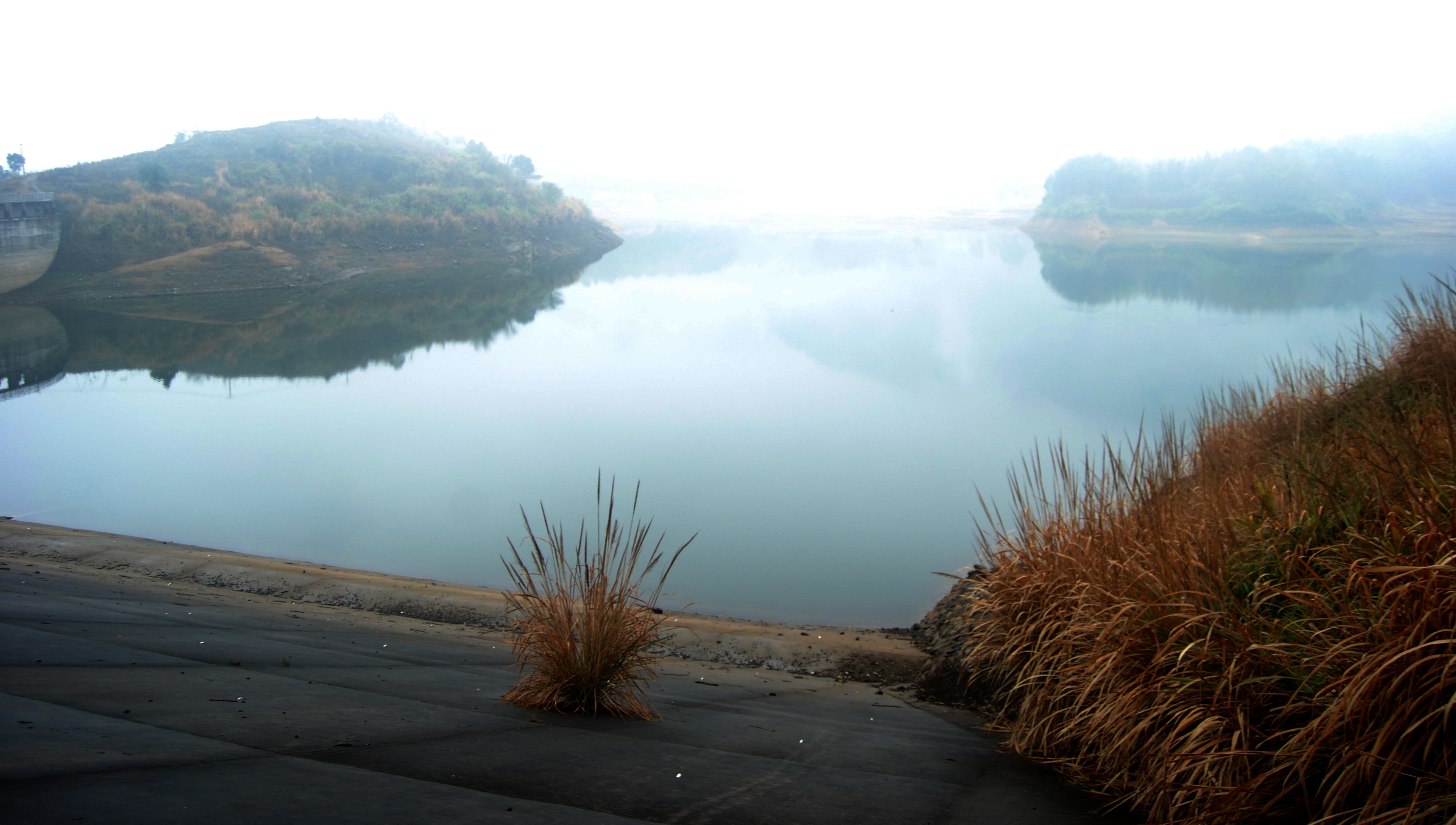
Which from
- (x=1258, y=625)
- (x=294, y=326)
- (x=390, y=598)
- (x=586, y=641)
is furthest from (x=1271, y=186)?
(x=586, y=641)

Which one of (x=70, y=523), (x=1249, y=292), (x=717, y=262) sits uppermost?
(x=717, y=262)

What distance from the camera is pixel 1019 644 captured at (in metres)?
4.43

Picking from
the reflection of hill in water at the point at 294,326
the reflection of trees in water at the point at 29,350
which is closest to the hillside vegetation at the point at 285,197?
the reflection of hill in water at the point at 294,326

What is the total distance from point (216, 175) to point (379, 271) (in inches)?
426

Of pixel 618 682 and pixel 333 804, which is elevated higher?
pixel 333 804

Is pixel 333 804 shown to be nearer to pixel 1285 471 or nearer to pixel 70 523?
pixel 1285 471

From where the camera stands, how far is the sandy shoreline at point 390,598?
629 cm

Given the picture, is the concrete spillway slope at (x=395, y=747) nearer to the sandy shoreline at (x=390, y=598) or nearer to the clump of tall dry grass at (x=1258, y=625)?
the clump of tall dry grass at (x=1258, y=625)

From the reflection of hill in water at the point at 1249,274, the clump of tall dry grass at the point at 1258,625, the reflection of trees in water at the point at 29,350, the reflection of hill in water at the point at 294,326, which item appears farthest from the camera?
the reflection of hill in water at the point at 1249,274

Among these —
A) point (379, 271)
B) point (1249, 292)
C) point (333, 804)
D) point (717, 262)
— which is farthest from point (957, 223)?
point (333, 804)

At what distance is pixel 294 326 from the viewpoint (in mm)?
24594

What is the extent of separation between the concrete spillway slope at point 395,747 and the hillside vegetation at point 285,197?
31319 millimetres

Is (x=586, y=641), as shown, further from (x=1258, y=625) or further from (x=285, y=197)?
(x=285, y=197)

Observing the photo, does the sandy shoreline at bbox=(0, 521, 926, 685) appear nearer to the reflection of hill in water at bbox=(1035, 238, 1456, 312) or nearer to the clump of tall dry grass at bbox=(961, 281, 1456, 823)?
the clump of tall dry grass at bbox=(961, 281, 1456, 823)
